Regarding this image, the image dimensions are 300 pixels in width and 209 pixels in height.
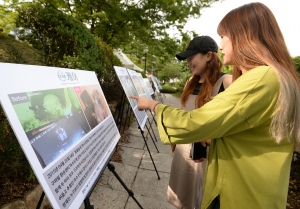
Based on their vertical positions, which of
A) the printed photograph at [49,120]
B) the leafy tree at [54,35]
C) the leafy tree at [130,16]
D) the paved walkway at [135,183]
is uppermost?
the leafy tree at [130,16]

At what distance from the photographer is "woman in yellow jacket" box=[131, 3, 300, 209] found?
0.87 metres

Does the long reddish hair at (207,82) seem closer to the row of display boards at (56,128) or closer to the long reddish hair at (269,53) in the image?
the long reddish hair at (269,53)

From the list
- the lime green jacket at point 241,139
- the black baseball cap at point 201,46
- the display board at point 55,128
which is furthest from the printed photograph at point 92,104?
the black baseball cap at point 201,46

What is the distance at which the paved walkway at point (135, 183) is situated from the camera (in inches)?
98.8

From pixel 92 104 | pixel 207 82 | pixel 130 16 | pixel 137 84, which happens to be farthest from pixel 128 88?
pixel 130 16

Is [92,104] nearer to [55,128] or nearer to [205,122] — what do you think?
[55,128]

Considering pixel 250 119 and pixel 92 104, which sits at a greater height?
pixel 92 104

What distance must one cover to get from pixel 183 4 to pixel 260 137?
10763 mm

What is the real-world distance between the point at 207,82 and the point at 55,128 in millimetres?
1488

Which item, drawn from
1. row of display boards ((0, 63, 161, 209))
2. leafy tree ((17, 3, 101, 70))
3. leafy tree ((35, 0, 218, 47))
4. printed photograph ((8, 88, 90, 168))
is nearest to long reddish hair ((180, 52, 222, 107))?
row of display boards ((0, 63, 161, 209))

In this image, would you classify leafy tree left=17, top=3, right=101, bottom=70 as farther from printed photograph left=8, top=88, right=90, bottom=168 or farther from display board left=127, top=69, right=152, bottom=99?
printed photograph left=8, top=88, right=90, bottom=168

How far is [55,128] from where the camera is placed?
1073mm

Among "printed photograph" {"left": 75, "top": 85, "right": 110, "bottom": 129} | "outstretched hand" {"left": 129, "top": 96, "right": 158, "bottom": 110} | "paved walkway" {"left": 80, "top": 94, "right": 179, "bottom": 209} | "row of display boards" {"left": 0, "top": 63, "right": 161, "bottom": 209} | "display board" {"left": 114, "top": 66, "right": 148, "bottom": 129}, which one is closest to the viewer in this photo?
"row of display boards" {"left": 0, "top": 63, "right": 161, "bottom": 209}

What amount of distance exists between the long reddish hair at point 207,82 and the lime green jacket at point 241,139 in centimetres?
74
